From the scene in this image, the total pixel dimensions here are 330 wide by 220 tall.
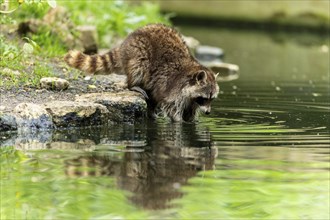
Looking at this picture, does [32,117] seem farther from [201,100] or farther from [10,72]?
[201,100]

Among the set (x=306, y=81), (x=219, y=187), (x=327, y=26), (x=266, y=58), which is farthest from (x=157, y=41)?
(x=327, y=26)

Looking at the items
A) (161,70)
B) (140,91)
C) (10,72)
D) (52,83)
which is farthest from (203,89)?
(10,72)

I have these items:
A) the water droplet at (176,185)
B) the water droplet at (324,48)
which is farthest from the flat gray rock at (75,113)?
the water droplet at (324,48)

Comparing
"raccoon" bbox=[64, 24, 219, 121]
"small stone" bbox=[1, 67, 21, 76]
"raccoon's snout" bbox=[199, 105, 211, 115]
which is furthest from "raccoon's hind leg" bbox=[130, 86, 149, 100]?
"small stone" bbox=[1, 67, 21, 76]

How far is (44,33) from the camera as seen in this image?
10672 millimetres

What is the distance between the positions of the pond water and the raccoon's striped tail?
3.71ft

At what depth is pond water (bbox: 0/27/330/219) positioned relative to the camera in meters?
4.52

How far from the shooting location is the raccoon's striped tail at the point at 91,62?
27.5ft

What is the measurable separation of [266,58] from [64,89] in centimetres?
832

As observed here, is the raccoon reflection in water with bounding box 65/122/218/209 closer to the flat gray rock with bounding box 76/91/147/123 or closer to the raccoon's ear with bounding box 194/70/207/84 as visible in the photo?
the flat gray rock with bounding box 76/91/147/123

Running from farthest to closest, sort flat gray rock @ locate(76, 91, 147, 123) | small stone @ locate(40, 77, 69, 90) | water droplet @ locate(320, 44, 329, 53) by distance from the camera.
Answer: water droplet @ locate(320, 44, 329, 53) < small stone @ locate(40, 77, 69, 90) < flat gray rock @ locate(76, 91, 147, 123)

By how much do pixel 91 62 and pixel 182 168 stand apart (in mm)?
3151

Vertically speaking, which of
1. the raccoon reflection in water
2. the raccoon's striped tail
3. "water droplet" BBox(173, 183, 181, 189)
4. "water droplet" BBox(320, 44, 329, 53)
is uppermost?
"water droplet" BBox(320, 44, 329, 53)

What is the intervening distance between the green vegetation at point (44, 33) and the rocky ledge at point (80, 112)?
0.63m
